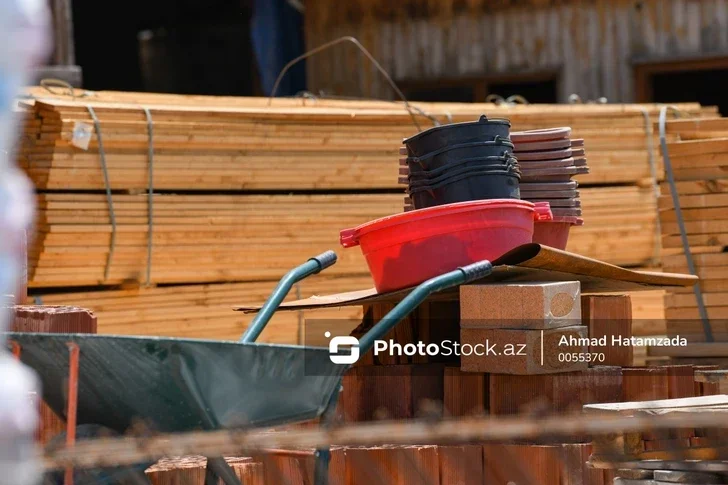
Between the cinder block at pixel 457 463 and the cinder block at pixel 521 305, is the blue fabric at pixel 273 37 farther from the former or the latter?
the cinder block at pixel 457 463

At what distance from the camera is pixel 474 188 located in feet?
16.6

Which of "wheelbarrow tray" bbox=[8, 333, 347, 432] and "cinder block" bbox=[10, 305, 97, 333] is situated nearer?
"wheelbarrow tray" bbox=[8, 333, 347, 432]

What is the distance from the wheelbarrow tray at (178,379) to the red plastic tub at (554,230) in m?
2.36

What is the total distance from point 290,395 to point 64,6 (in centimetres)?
762

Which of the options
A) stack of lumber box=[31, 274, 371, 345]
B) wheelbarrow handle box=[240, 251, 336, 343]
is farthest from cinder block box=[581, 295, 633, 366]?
stack of lumber box=[31, 274, 371, 345]

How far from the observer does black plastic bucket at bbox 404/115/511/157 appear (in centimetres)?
507

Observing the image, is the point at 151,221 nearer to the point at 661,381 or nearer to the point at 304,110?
the point at 304,110

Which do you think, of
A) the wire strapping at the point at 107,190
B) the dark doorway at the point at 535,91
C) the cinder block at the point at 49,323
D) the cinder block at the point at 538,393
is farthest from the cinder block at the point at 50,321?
the dark doorway at the point at 535,91

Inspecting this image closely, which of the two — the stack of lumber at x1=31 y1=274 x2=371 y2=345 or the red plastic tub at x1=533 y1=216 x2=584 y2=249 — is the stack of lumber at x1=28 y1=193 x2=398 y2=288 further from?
the red plastic tub at x1=533 y1=216 x2=584 y2=249

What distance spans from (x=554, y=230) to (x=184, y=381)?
2.94 meters

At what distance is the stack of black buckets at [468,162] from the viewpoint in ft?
16.6

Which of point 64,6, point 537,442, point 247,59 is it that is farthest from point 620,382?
point 247,59

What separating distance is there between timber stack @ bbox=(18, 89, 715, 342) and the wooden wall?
3.70 metres

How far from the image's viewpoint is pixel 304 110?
27.2ft
